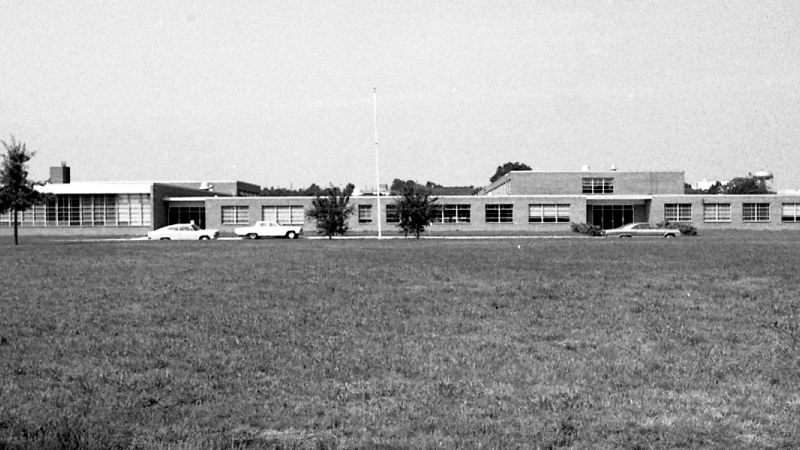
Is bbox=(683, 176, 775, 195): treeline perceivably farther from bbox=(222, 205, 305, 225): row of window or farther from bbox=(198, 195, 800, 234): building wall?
bbox=(222, 205, 305, 225): row of window

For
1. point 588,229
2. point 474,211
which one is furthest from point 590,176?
point 588,229

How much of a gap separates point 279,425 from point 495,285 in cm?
981

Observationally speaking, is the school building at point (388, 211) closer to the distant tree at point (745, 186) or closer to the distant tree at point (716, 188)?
the distant tree at point (745, 186)

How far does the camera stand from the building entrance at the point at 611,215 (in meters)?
81.9

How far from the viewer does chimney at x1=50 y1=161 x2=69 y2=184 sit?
272 ft

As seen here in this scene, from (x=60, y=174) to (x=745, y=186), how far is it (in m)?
96.7

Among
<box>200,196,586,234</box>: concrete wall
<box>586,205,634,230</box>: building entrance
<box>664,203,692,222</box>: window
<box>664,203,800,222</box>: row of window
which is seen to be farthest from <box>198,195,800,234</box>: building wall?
<box>586,205,634,230</box>: building entrance

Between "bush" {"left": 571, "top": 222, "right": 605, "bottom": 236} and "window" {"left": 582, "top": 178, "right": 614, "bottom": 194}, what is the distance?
13.9 m

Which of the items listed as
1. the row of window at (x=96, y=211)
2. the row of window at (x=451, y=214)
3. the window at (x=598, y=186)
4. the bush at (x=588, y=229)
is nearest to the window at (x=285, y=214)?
the row of window at (x=451, y=214)

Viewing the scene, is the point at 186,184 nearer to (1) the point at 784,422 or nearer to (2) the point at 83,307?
(2) the point at 83,307

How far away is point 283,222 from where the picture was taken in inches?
3034

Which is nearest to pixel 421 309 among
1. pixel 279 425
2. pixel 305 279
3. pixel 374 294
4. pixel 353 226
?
pixel 374 294

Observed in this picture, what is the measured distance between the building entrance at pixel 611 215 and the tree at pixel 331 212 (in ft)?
113

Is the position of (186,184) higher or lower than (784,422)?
higher
